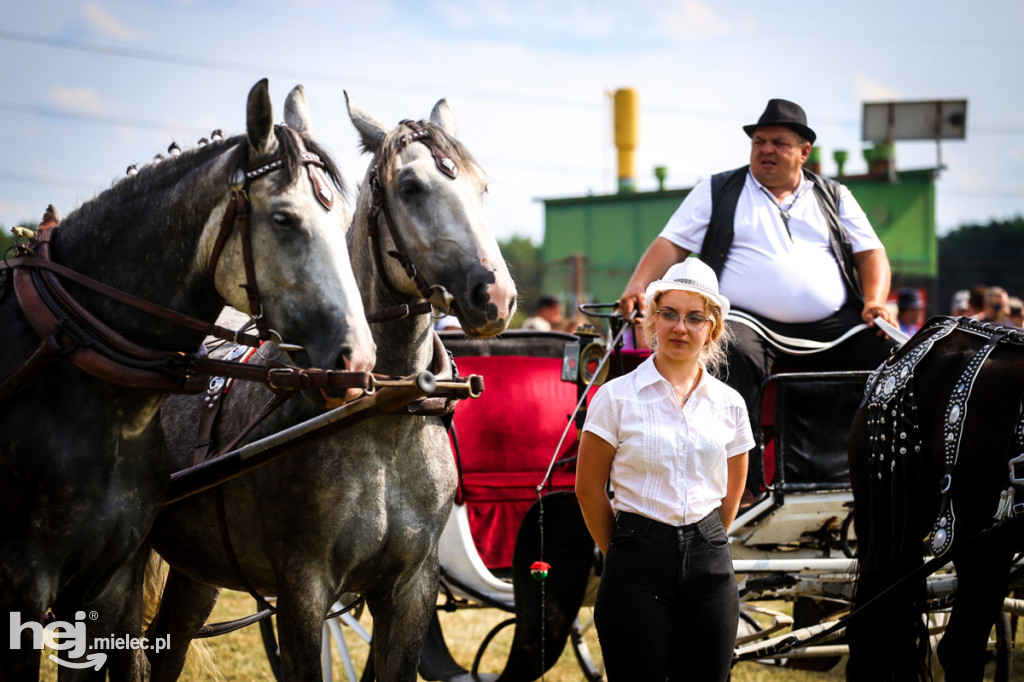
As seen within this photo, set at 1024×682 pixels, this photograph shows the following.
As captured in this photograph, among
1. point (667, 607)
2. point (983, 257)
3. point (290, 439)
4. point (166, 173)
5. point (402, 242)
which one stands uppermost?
point (983, 257)

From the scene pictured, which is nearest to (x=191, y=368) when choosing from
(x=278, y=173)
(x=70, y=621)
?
(x=278, y=173)

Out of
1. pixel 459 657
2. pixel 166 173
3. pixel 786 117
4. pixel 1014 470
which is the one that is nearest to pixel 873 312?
pixel 786 117

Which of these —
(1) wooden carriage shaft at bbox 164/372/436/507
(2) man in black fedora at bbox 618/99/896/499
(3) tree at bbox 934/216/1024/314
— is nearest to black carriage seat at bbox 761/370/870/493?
(2) man in black fedora at bbox 618/99/896/499

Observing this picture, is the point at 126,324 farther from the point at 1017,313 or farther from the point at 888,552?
the point at 1017,313

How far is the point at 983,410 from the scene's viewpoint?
11.5 ft

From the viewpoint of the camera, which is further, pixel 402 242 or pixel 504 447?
pixel 504 447

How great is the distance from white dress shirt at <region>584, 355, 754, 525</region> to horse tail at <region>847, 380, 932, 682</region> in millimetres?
1099

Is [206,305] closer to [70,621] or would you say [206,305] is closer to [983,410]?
[70,621]

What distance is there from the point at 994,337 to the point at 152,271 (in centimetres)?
287

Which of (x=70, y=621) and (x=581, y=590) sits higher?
(x=70, y=621)

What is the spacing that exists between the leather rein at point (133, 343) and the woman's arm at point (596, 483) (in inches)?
28.2

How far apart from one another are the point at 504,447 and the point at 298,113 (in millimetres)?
2292

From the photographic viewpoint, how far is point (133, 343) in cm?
266

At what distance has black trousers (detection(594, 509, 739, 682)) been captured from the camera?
273 cm
